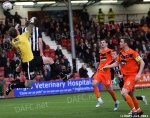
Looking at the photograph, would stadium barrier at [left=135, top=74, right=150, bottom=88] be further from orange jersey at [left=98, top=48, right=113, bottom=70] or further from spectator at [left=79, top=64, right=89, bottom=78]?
orange jersey at [left=98, top=48, right=113, bottom=70]

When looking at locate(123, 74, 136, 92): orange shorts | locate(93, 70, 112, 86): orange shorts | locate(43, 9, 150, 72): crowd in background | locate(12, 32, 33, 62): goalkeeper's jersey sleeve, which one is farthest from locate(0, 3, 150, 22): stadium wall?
locate(123, 74, 136, 92): orange shorts

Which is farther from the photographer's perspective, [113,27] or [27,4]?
[27,4]

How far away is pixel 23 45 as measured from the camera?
40.9 ft

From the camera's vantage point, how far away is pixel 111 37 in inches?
1196

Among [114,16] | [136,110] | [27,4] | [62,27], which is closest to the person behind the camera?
[136,110]

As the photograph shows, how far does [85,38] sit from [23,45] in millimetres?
17006

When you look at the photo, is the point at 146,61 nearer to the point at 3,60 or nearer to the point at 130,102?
the point at 3,60

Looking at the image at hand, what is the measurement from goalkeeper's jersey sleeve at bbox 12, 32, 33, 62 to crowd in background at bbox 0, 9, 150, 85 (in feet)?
37.3

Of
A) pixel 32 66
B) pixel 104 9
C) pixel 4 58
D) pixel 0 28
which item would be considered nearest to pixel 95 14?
pixel 104 9

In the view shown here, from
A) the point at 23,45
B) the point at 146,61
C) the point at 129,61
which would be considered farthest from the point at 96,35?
the point at 129,61

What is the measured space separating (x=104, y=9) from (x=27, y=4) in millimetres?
6320

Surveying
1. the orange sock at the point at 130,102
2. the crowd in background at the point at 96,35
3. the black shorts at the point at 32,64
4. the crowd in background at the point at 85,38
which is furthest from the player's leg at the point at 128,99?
the crowd in background at the point at 96,35

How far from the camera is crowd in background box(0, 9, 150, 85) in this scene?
25.0 meters

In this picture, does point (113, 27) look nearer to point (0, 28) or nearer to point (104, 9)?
point (104, 9)
